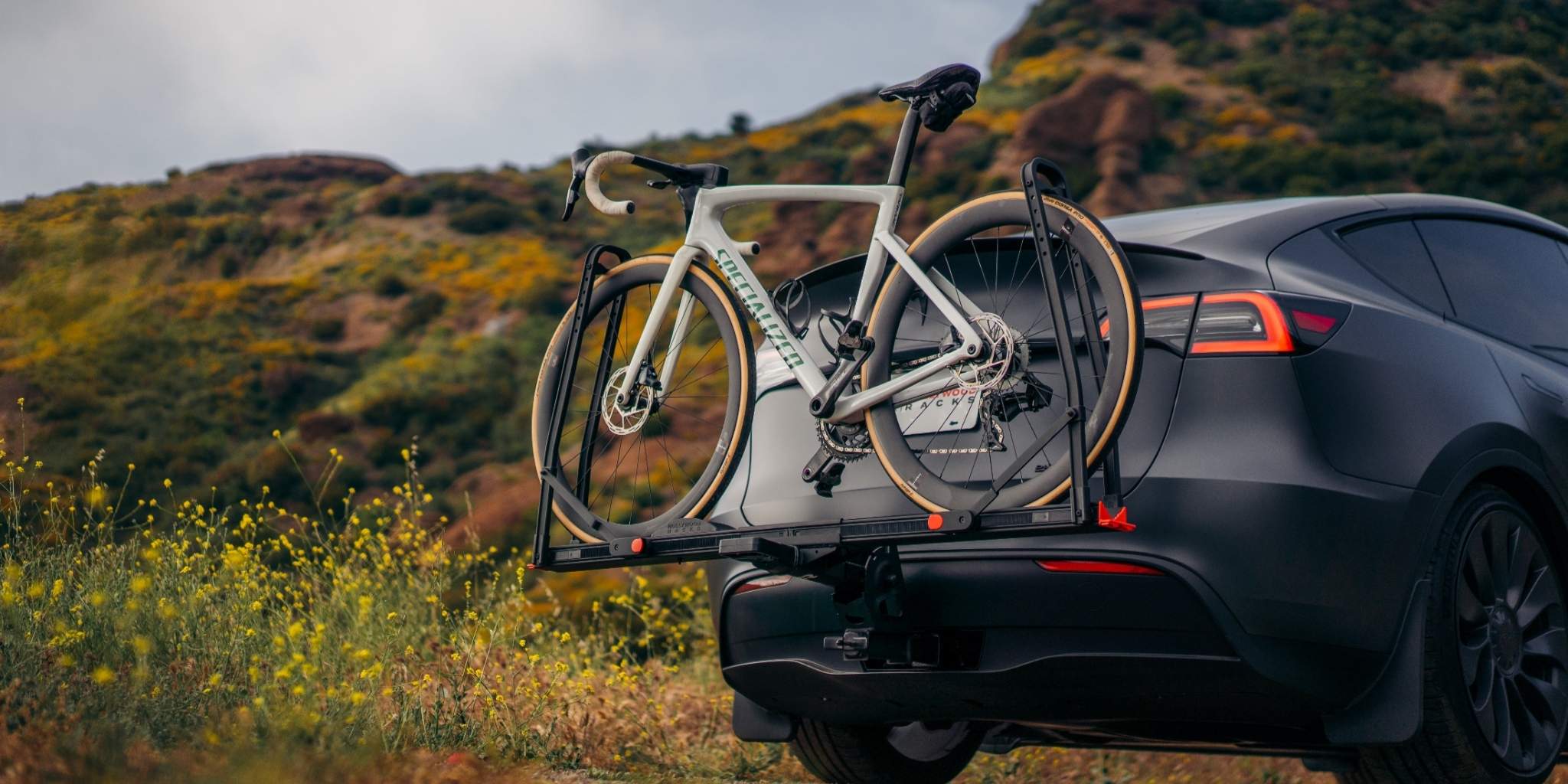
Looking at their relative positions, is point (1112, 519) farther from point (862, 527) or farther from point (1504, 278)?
point (1504, 278)

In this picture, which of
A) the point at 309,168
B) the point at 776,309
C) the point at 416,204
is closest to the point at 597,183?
the point at 776,309

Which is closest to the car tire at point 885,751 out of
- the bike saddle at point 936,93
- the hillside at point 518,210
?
the bike saddle at point 936,93

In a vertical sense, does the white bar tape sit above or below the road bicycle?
above

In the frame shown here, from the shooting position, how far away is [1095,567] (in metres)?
3.15

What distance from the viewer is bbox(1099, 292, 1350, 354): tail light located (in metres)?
3.12

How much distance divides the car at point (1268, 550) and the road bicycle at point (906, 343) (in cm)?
16

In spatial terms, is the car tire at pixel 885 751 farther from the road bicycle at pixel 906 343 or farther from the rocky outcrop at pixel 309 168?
the rocky outcrop at pixel 309 168

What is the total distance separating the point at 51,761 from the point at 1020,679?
2.15 m

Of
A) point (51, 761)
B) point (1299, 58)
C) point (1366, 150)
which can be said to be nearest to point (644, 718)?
point (51, 761)

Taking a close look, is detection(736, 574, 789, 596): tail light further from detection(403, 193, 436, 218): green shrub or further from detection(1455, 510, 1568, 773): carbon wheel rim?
detection(403, 193, 436, 218): green shrub

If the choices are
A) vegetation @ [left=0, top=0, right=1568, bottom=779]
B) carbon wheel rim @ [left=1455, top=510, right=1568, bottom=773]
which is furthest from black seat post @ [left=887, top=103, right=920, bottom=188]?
vegetation @ [left=0, top=0, right=1568, bottom=779]

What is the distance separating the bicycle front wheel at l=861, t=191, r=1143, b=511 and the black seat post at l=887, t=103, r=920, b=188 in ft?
0.86

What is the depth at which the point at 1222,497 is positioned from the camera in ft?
9.95

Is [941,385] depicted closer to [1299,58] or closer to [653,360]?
[653,360]
